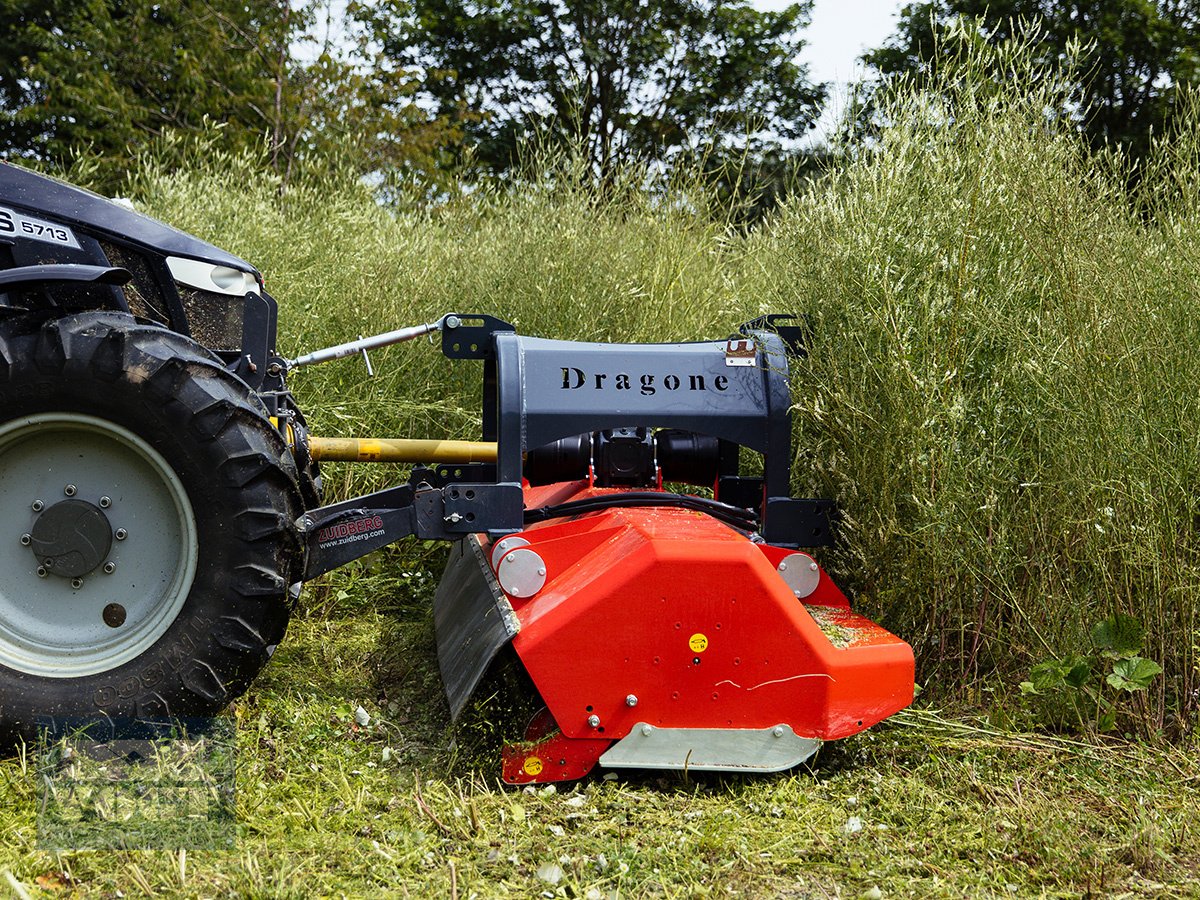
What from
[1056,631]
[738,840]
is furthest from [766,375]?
[738,840]

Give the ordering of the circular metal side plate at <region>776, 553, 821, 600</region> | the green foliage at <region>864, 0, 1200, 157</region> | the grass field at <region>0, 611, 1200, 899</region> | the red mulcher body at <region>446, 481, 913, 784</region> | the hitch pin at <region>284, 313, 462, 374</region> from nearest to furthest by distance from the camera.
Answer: the grass field at <region>0, 611, 1200, 899</region> < the red mulcher body at <region>446, 481, 913, 784</region> < the circular metal side plate at <region>776, 553, 821, 600</region> < the hitch pin at <region>284, 313, 462, 374</region> < the green foliage at <region>864, 0, 1200, 157</region>

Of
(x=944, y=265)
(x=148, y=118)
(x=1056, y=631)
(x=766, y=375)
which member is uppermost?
(x=148, y=118)

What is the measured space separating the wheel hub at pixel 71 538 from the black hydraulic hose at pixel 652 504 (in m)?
1.21

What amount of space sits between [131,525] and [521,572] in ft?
3.41

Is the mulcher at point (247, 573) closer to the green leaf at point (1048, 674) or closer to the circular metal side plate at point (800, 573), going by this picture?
the circular metal side plate at point (800, 573)

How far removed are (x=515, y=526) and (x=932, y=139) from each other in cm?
187

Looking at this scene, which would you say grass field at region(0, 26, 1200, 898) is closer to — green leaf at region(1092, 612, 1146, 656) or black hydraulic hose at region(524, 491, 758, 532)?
green leaf at region(1092, 612, 1146, 656)

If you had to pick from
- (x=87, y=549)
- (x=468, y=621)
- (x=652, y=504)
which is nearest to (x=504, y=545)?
(x=468, y=621)

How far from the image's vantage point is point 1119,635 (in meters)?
3.05

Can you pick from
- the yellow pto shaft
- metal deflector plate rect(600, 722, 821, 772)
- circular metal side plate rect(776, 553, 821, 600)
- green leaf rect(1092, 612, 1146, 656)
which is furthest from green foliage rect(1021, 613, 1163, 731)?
the yellow pto shaft

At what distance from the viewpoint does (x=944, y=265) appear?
11.0 feet

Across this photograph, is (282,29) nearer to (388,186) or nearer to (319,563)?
(388,186)

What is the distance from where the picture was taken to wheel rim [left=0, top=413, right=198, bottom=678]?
2.84 meters

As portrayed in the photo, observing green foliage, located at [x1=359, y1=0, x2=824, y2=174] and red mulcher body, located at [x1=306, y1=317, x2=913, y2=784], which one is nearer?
red mulcher body, located at [x1=306, y1=317, x2=913, y2=784]
